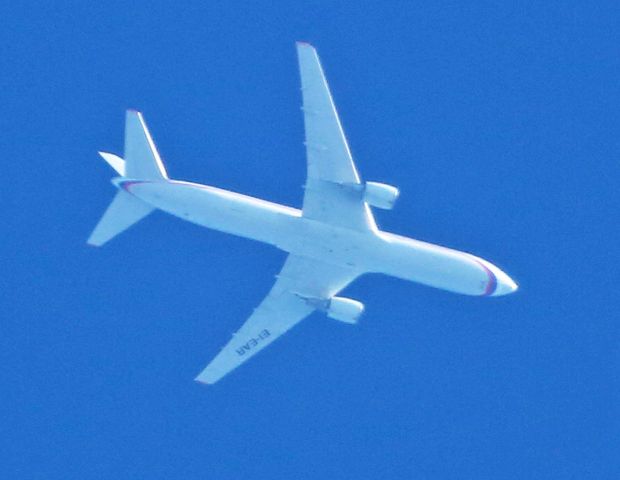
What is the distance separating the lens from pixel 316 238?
52031mm

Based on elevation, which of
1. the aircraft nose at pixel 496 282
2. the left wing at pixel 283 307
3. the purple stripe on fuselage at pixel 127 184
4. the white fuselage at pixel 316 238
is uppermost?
the aircraft nose at pixel 496 282

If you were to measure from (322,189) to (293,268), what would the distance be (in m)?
4.31

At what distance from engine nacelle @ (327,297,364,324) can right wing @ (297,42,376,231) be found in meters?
3.44

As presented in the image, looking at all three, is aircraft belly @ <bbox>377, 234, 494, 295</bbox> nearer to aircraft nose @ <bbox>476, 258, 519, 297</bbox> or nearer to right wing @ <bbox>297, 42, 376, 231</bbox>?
aircraft nose @ <bbox>476, 258, 519, 297</bbox>

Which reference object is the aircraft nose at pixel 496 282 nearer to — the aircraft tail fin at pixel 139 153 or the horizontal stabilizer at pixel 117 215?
the aircraft tail fin at pixel 139 153

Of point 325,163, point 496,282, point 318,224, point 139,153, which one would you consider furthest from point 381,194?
point 139,153

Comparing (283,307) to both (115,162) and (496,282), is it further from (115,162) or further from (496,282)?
(115,162)

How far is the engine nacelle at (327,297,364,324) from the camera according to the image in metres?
52.3

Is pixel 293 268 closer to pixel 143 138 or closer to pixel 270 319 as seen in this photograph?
pixel 270 319

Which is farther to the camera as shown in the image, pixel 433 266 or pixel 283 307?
pixel 283 307

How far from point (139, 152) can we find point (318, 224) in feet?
28.4

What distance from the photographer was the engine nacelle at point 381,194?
5009cm

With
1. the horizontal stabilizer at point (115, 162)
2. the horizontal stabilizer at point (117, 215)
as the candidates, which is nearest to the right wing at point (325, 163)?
the horizontal stabilizer at point (117, 215)

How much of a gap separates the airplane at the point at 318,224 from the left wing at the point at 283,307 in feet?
0.15
